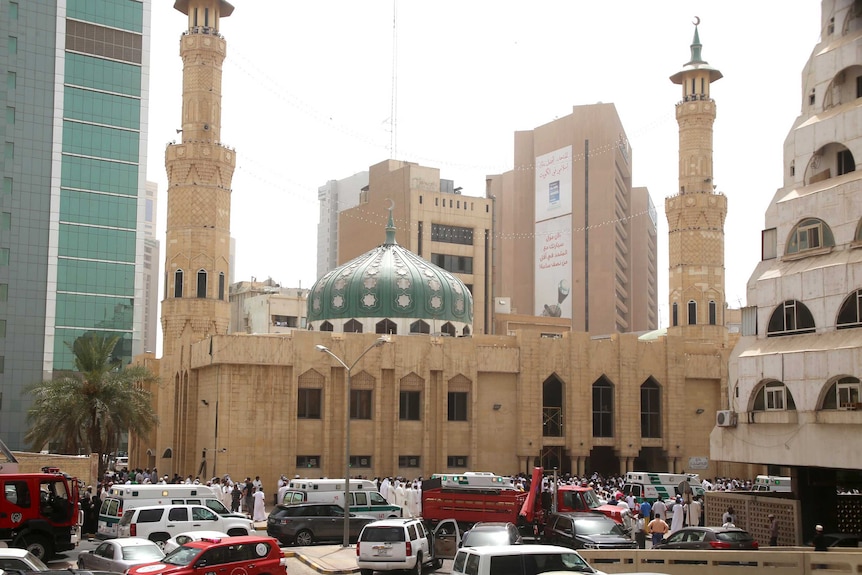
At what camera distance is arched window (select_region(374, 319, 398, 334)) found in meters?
48.5

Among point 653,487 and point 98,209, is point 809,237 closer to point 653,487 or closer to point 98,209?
point 653,487

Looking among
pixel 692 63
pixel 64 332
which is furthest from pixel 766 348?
pixel 64 332

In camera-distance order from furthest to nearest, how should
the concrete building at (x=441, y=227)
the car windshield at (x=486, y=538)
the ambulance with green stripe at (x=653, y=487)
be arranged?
1. the concrete building at (x=441, y=227)
2. the ambulance with green stripe at (x=653, y=487)
3. the car windshield at (x=486, y=538)

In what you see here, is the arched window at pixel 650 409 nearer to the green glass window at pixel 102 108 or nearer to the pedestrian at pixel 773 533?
the pedestrian at pixel 773 533

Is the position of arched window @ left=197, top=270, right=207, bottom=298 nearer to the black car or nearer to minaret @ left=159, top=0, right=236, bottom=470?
minaret @ left=159, top=0, right=236, bottom=470

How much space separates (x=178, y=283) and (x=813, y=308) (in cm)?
2986

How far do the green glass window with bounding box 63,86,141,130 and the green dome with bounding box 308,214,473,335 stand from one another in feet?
101

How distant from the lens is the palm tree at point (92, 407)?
3816 cm

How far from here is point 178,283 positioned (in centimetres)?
4597

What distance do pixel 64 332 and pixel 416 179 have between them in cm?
2986

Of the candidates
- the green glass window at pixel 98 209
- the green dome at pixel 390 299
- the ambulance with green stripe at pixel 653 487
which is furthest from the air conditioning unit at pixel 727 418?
the green glass window at pixel 98 209

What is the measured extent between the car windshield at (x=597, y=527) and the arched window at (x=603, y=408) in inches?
977

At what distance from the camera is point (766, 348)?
82.6ft

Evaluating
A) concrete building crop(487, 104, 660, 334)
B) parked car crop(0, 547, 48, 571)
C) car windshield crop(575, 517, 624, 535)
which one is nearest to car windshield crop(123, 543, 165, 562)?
parked car crop(0, 547, 48, 571)
